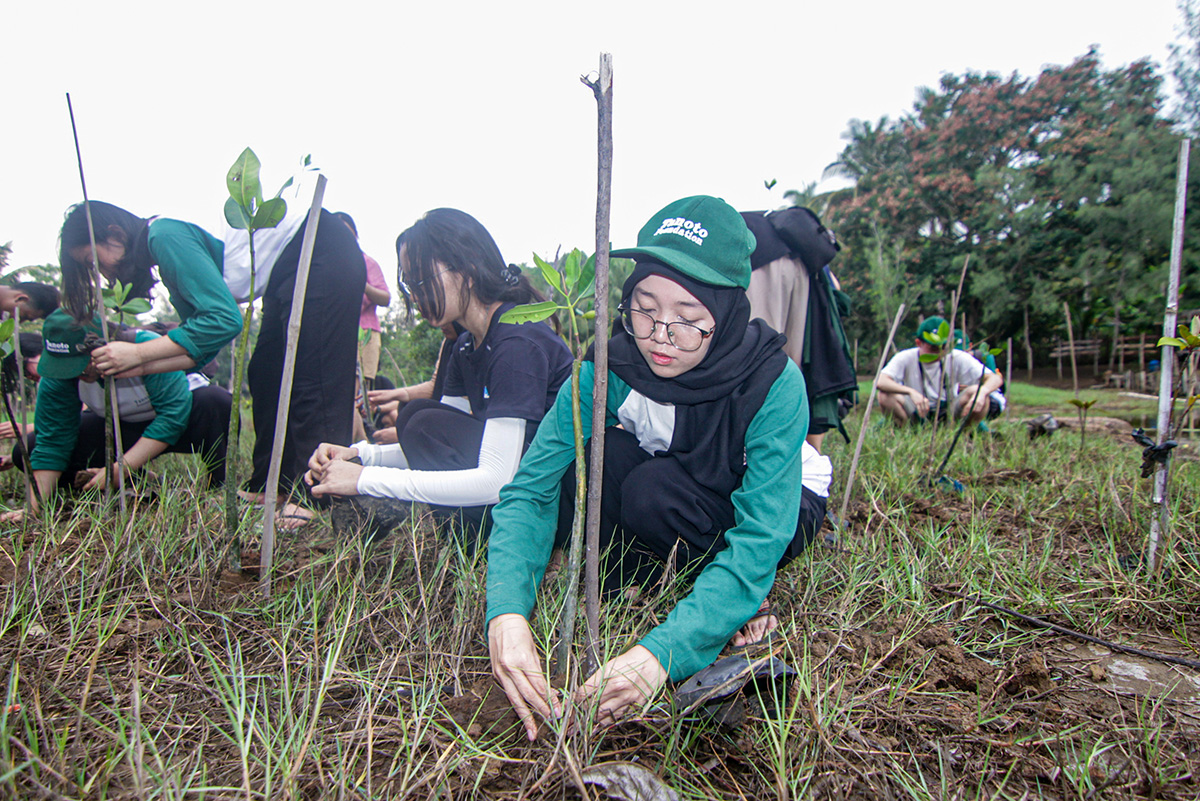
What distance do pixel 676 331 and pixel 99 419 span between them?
245 centimetres

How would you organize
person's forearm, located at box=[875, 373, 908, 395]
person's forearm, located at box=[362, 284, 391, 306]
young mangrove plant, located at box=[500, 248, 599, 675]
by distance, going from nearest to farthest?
young mangrove plant, located at box=[500, 248, 599, 675] → person's forearm, located at box=[362, 284, 391, 306] → person's forearm, located at box=[875, 373, 908, 395]

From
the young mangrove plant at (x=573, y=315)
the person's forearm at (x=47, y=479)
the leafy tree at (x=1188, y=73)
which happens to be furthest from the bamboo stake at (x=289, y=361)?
the leafy tree at (x=1188, y=73)

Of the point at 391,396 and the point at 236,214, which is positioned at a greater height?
the point at 236,214

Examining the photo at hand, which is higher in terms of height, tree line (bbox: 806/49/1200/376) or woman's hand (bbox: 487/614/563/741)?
tree line (bbox: 806/49/1200/376)

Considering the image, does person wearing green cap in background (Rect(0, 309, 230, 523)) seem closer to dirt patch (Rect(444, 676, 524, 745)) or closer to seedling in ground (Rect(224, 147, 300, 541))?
seedling in ground (Rect(224, 147, 300, 541))

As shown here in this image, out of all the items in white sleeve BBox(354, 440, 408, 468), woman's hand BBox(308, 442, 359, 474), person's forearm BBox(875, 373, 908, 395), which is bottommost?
person's forearm BBox(875, 373, 908, 395)

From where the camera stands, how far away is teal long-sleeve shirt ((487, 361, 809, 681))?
1.04m

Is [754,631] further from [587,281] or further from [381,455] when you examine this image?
[381,455]

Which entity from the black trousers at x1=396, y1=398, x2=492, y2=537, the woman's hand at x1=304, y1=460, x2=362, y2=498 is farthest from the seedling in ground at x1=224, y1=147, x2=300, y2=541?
the black trousers at x1=396, y1=398, x2=492, y2=537

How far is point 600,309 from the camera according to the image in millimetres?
880

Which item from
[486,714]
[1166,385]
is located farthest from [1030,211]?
[486,714]

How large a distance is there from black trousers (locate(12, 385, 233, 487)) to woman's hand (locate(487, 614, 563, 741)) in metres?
1.92

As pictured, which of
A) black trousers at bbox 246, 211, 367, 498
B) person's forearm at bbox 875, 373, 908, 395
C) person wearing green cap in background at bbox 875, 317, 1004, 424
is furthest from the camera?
person's forearm at bbox 875, 373, 908, 395

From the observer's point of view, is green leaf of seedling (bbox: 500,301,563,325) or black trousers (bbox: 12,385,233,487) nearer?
green leaf of seedling (bbox: 500,301,563,325)
